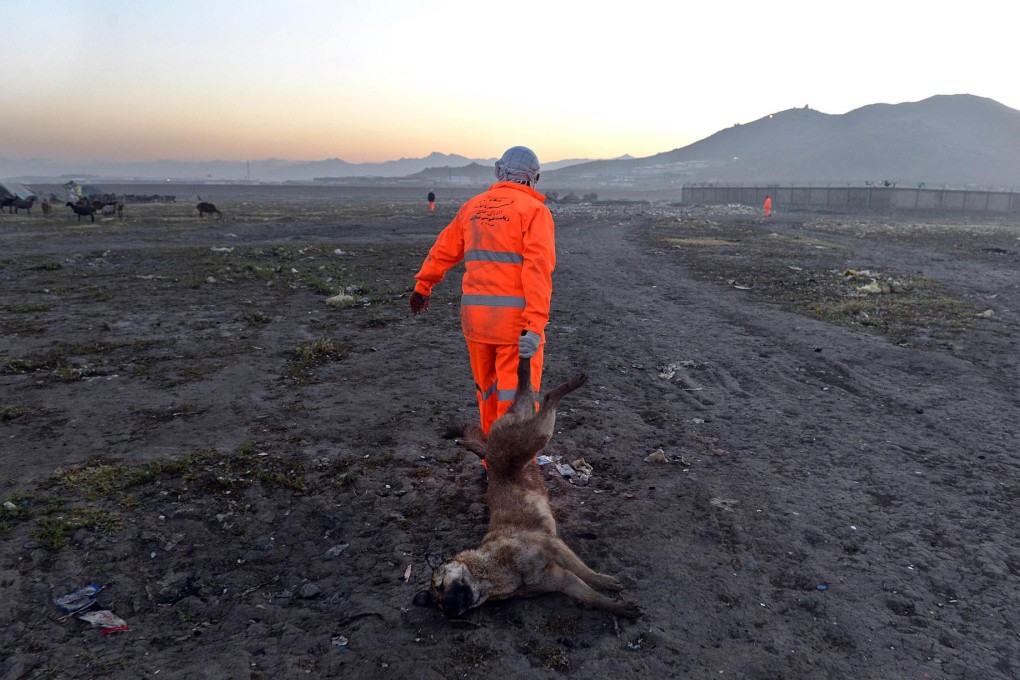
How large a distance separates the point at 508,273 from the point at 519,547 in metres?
1.58

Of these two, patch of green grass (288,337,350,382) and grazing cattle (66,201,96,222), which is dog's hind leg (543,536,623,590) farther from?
grazing cattle (66,201,96,222)

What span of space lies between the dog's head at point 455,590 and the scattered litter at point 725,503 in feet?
6.14

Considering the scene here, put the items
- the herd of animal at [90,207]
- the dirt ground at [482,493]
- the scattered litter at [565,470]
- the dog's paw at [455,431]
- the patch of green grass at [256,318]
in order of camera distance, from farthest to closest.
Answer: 1. the herd of animal at [90,207]
2. the patch of green grass at [256,318]
3. the scattered litter at [565,470]
4. the dog's paw at [455,431]
5. the dirt ground at [482,493]

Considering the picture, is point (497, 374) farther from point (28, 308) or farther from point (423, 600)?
point (28, 308)

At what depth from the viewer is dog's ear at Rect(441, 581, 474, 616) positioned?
2.77m

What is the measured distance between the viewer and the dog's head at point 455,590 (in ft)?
9.11

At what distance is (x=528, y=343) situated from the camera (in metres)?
3.34

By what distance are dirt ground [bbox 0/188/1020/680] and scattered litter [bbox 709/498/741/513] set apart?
2 cm

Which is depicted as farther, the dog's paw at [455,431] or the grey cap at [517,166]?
Answer: the dog's paw at [455,431]

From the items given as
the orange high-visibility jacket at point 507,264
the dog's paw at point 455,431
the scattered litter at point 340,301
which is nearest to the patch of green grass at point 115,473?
the dog's paw at point 455,431

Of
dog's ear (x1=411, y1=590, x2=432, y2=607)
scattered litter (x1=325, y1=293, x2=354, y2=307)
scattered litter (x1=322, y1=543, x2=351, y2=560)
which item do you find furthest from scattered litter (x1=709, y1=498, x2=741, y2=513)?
scattered litter (x1=325, y1=293, x2=354, y2=307)

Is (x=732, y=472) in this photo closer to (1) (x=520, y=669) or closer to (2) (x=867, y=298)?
(1) (x=520, y=669)

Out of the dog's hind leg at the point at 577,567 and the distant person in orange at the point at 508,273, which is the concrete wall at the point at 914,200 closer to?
the distant person in orange at the point at 508,273

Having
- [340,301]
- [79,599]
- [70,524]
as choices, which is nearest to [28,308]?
[340,301]
